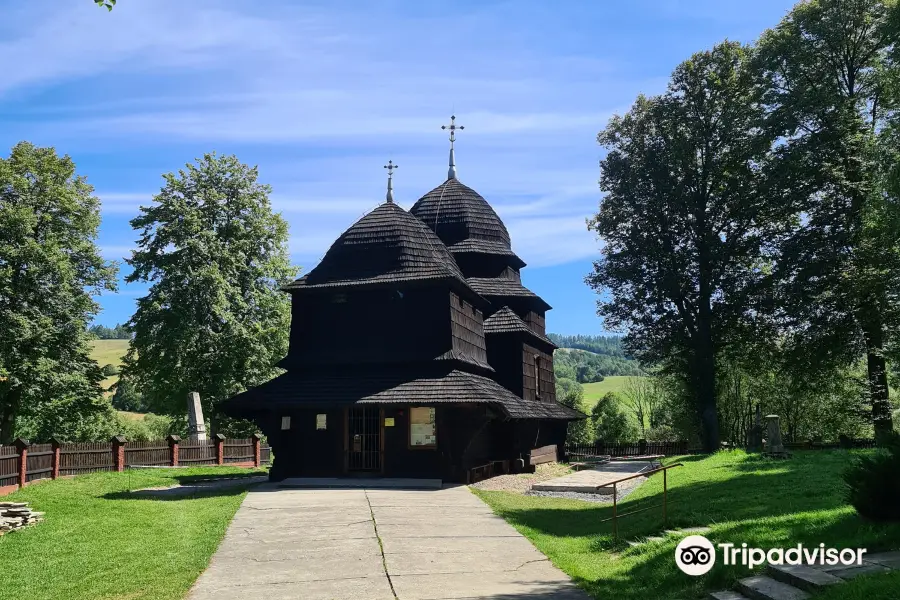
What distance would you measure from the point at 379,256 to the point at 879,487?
17878mm

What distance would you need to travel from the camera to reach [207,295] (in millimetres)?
35531

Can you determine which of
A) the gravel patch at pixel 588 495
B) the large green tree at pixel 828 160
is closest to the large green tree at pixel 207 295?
the gravel patch at pixel 588 495

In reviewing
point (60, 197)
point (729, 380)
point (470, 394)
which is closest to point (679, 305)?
point (470, 394)

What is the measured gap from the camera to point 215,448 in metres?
31.3

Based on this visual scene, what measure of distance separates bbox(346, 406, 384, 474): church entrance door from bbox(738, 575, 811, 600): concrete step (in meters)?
16.2

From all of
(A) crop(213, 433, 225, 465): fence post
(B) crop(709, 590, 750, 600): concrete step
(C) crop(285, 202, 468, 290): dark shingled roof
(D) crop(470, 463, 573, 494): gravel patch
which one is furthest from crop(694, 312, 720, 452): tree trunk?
(B) crop(709, 590, 750, 600): concrete step

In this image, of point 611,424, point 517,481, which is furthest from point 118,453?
point 611,424

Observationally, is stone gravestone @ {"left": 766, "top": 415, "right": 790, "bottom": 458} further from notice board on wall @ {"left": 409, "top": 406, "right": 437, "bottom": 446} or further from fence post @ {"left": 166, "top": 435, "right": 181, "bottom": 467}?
fence post @ {"left": 166, "top": 435, "right": 181, "bottom": 467}

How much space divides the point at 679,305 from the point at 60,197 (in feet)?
99.1

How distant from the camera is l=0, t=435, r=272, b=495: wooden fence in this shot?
67.3 ft

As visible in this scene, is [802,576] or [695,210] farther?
[695,210]

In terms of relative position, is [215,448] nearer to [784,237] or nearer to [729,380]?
[784,237]

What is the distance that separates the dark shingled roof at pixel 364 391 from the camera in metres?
21.3

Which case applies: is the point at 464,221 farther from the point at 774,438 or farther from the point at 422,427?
the point at 774,438
